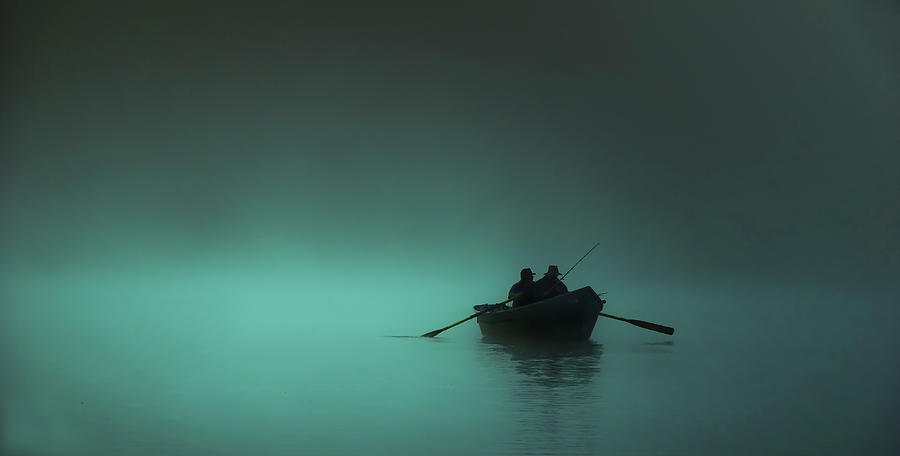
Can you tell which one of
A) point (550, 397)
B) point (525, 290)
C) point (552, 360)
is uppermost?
point (525, 290)

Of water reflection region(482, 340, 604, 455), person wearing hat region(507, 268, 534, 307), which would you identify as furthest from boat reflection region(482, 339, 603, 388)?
person wearing hat region(507, 268, 534, 307)

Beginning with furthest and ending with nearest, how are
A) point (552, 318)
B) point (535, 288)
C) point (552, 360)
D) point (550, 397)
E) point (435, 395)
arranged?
1. point (535, 288)
2. point (552, 318)
3. point (552, 360)
4. point (435, 395)
5. point (550, 397)

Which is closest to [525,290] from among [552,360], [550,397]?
[552,360]

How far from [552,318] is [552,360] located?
1.35 meters

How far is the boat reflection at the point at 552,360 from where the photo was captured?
552 cm

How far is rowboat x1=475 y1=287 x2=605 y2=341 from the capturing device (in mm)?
7914

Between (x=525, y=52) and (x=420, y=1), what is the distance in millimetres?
1133

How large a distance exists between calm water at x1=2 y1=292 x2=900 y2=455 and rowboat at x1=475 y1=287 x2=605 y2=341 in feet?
0.57

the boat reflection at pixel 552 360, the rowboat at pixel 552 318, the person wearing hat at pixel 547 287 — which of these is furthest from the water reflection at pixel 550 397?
the person wearing hat at pixel 547 287

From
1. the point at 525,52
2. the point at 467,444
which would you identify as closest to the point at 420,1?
the point at 525,52

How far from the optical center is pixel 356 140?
438 inches

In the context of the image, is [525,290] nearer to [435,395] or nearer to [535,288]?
[535,288]

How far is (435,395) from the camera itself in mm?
4891

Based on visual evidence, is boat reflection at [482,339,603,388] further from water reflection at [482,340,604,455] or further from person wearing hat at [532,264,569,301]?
person wearing hat at [532,264,569,301]
